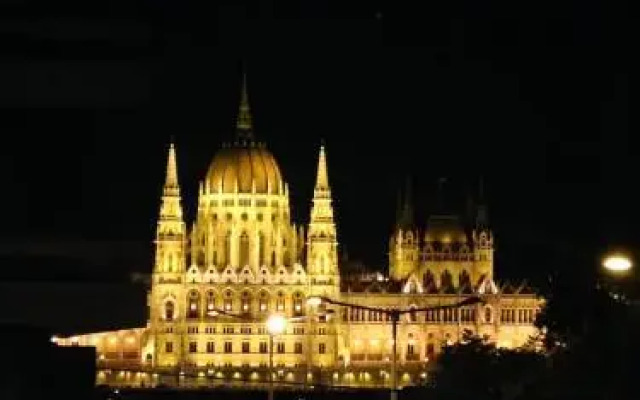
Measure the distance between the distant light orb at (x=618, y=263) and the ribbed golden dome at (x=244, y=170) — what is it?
203 ft

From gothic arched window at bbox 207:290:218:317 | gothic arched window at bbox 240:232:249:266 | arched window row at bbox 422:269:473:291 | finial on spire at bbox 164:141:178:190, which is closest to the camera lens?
finial on spire at bbox 164:141:178:190

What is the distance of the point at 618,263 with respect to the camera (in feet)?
127

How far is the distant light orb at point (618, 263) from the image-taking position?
38.9 meters

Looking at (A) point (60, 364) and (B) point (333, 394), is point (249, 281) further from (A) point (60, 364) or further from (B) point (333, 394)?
(A) point (60, 364)

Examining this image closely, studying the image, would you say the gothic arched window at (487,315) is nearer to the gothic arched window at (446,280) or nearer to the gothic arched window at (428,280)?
the gothic arched window at (446,280)

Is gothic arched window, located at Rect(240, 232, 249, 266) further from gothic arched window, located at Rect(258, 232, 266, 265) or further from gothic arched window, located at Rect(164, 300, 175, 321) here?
gothic arched window, located at Rect(164, 300, 175, 321)

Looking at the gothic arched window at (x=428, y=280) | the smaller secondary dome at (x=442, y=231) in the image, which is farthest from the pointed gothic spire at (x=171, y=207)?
the smaller secondary dome at (x=442, y=231)

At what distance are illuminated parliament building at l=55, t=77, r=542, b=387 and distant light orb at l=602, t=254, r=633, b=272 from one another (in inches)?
2216

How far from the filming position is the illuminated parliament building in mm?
98812

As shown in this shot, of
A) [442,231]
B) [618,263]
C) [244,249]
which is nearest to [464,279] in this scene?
[442,231]

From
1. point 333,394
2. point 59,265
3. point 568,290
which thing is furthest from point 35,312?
point 333,394

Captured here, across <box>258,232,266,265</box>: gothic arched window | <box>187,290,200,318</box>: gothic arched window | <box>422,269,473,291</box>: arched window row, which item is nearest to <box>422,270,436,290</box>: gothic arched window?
<box>422,269,473,291</box>: arched window row

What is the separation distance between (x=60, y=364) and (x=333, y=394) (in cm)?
3649

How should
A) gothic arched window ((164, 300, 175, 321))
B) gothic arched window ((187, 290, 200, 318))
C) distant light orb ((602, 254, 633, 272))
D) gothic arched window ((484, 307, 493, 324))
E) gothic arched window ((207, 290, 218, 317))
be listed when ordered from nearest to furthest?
distant light orb ((602, 254, 633, 272)), gothic arched window ((164, 300, 175, 321)), gothic arched window ((187, 290, 200, 318)), gothic arched window ((207, 290, 218, 317)), gothic arched window ((484, 307, 493, 324))
